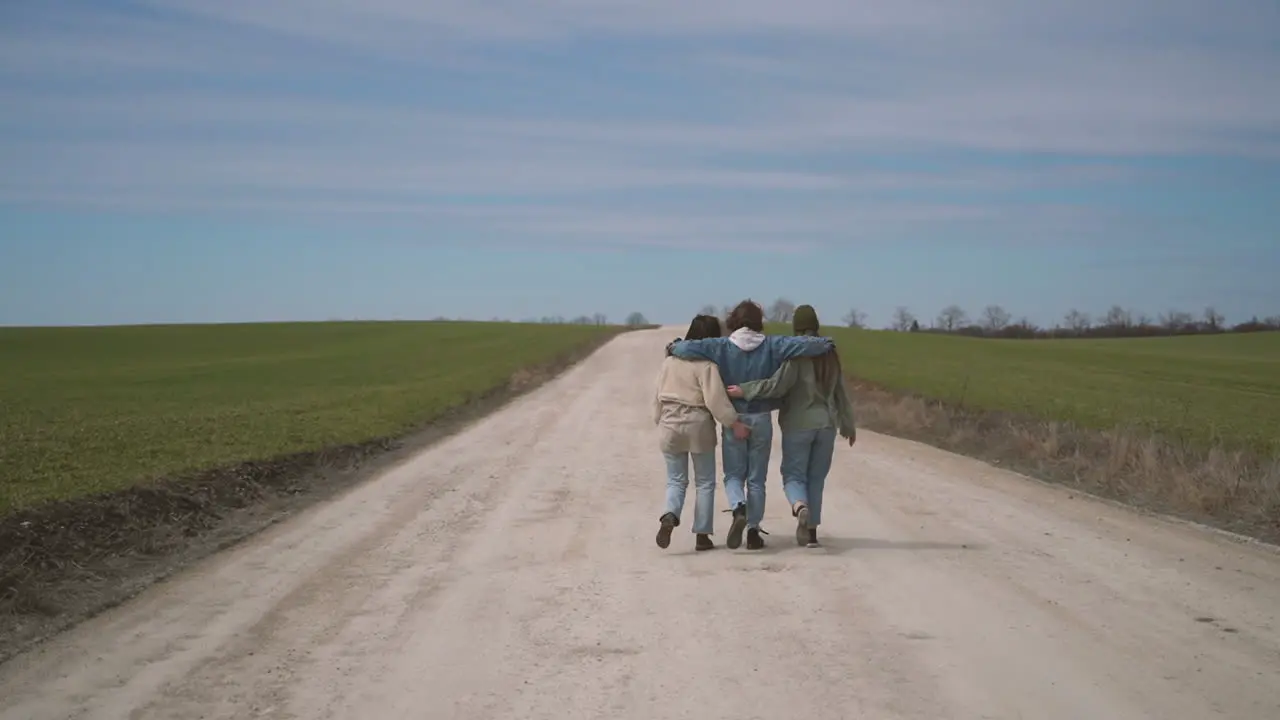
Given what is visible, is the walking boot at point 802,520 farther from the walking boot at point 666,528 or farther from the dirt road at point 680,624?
the walking boot at point 666,528

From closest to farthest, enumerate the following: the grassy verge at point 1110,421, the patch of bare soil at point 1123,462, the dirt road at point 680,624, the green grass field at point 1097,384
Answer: the dirt road at point 680,624, the patch of bare soil at point 1123,462, the grassy verge at point 1110,421, the green grass field at point 1097,384

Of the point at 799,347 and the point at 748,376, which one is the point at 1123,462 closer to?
the point at 799,347

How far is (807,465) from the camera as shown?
34.5 ft

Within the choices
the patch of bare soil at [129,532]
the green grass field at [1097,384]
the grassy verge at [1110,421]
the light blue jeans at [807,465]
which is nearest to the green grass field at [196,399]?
the patch of bare soil at [129,532]

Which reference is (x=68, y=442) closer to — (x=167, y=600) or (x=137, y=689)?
(x=167, y=600)

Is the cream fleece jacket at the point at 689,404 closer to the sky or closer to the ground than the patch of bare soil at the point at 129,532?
closer to the sky

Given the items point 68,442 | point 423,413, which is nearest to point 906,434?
point 423,413

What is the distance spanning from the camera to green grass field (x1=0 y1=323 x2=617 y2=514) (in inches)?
607

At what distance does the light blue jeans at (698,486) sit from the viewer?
10.3 m

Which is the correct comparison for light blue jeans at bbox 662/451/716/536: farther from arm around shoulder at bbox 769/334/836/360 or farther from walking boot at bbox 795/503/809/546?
arm around shoulder at bbox 769/334/836/360

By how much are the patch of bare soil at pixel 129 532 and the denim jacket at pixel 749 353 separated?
4915 mm

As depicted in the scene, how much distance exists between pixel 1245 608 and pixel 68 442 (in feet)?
53.3

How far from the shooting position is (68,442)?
17.9 m

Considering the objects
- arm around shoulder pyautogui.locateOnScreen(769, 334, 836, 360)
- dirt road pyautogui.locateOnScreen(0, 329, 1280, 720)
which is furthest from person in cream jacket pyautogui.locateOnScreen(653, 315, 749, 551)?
arm around shoulder pyautogui.locateOnScreen(769, 334, 836, 360)
